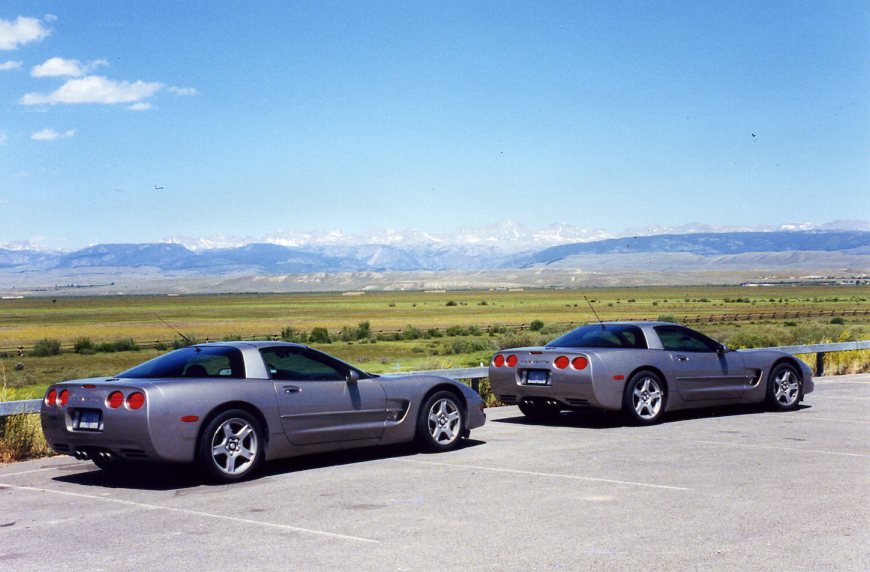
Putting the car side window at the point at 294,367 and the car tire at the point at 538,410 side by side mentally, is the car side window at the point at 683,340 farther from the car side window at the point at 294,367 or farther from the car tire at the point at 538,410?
the car side window at the point at 294,367

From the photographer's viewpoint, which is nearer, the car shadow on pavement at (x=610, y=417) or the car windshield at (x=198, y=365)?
the car windshield at (x=198, y=365)

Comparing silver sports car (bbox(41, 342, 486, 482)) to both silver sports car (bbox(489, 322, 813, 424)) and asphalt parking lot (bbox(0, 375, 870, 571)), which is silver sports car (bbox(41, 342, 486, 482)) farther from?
silver sports car (bbox(489, 322, 813, 424))

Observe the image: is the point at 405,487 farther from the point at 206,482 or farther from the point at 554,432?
the point at 554,432

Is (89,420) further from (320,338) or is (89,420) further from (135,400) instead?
(320,338)

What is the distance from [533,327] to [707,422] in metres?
57.7

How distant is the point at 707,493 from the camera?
8.11 meters

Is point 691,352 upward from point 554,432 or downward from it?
upward

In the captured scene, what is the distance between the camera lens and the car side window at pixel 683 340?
43.1 ft

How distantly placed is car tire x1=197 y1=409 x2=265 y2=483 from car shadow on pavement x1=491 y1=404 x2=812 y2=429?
15.7 feet

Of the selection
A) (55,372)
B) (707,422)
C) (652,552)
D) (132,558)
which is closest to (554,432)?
(707,422)

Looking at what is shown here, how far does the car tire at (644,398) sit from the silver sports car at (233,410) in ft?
9.02

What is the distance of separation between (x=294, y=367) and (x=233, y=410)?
3.24ft

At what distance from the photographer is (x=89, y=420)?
8.95m

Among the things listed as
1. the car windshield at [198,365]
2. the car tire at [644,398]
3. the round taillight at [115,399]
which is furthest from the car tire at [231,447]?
the car tire at [644,398]
